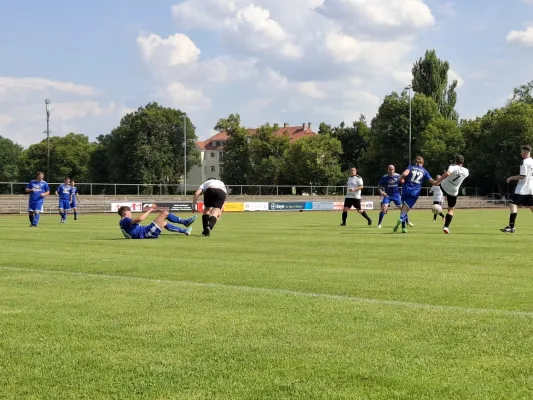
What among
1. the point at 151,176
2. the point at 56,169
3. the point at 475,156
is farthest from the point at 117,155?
the point at 475,156

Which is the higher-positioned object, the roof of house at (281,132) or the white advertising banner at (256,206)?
the roof of house at (281,132)

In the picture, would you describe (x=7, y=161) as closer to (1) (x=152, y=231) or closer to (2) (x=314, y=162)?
(2) (x=314, y=162)

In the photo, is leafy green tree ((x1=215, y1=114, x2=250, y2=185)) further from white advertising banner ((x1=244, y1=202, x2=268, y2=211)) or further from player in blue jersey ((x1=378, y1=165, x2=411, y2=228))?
player in blue jersey ((x1=378, y1=165, x2=411, y2=228))

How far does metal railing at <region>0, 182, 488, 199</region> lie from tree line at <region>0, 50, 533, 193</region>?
7965 mm

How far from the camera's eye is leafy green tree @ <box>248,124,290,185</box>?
10025 cm

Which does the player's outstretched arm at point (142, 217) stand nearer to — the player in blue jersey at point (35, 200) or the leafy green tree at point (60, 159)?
the player in blue jersey at point (35, 200)

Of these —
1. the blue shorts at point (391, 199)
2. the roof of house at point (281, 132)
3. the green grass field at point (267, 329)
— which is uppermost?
the roof of house at point (281, 132)

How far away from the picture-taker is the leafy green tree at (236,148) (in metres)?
103

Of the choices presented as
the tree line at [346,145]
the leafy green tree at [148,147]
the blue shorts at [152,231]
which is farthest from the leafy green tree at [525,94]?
the blue shorts at [152,231]

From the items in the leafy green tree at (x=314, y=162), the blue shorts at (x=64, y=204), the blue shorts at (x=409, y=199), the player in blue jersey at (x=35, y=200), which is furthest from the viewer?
the leafy green tree at (x=314, y=162)

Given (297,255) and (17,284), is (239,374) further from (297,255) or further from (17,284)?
(297,255)

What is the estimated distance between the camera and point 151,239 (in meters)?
15.8

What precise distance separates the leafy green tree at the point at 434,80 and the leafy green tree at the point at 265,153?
2105 centimetres

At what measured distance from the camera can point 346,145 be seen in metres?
110
